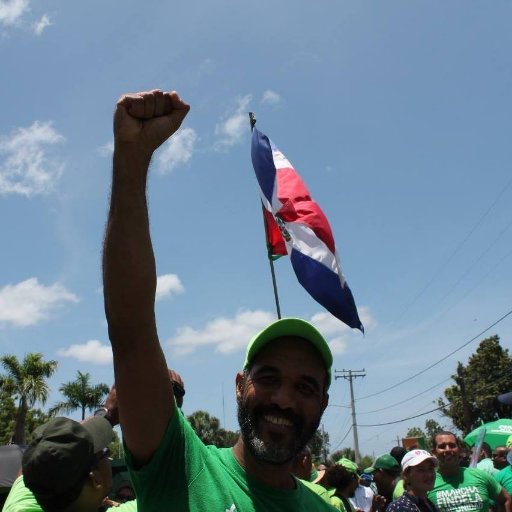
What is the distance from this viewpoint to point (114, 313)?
148 cm

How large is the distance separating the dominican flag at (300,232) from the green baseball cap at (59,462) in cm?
459

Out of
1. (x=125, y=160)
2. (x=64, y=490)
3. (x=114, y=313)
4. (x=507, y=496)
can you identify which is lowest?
(x=507, y=496)

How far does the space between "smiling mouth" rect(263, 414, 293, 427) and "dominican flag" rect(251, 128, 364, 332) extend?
189 inches

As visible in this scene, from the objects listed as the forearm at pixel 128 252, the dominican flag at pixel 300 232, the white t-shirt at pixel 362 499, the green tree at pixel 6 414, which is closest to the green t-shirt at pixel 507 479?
the white t-shirt at pixel 362 499

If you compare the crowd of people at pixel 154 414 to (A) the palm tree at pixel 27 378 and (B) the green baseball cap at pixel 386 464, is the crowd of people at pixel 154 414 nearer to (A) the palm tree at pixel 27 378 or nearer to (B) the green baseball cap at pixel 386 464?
(B) the green baseball cap at pixel 386 464

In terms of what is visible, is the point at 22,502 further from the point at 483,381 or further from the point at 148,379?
the point at 483,381

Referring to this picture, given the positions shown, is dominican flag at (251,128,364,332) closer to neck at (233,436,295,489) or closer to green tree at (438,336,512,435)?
neck at (233,436,295,489)

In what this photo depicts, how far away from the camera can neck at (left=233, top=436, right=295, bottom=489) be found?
1874 millimetres

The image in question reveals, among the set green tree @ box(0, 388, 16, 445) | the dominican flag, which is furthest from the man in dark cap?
green tree @ box(0, 388, 16, 445)

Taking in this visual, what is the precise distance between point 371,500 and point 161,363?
8.27 metres

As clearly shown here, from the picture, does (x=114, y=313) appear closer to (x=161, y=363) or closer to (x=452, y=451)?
(x=161, y=363)

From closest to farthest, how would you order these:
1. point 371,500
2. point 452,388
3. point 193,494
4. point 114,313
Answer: point 114,313, point 193,494, point 371,500, point 452,388

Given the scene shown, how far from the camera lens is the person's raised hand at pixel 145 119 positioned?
157 cm

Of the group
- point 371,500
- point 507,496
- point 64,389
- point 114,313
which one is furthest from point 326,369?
point 64,389
